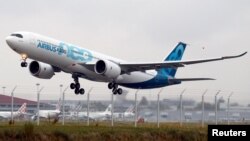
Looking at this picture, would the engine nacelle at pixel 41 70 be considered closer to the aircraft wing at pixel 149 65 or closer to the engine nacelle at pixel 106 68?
the aircraft wing at pixel 149 65

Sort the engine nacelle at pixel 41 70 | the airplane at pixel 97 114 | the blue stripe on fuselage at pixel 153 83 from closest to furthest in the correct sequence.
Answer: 1. the engine nacelle at pixel 41 70
2. the airplane at pixel 97 114
3. the blue stripe on fuselage at pixel 153 83

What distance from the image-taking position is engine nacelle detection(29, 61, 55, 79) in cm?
5484

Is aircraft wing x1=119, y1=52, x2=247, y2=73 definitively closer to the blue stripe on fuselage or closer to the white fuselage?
the white fuselage

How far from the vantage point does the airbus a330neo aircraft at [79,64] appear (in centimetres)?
4991

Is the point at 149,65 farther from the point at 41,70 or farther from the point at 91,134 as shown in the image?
the point at 91,134

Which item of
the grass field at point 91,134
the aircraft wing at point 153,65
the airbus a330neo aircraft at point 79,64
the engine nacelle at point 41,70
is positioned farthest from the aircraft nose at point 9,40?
the grass field at point 91,134

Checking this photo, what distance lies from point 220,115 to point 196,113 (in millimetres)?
2052

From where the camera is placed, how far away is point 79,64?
52.8 metres

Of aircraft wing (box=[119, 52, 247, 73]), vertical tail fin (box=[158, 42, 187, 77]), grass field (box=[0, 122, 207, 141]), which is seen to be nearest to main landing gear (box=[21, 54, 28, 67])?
aircraft wing (box=[119, 52, 247, 73])

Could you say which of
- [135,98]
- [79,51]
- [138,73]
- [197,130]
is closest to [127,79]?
[138,73]

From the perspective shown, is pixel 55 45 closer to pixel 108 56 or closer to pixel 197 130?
pixel 108 56

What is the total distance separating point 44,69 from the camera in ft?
180

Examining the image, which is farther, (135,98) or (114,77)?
(114,77)

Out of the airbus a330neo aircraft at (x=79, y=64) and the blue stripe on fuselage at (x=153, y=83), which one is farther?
the blue stripe on fuselage at (x=153, y=83)
